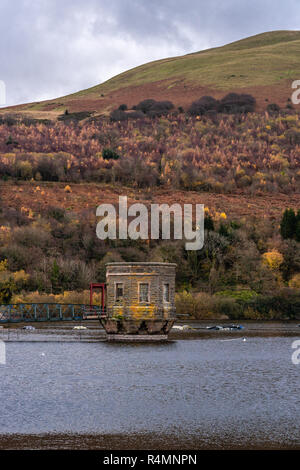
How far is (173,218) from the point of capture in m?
102

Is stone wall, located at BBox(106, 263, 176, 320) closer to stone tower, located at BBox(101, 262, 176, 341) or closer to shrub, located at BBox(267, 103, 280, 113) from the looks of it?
stone tower, located at BBox(101, 262, 176, 341)

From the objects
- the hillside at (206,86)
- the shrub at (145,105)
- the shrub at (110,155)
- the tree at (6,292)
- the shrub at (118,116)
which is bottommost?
the tree at (6,292)

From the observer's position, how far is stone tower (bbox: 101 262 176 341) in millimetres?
52312

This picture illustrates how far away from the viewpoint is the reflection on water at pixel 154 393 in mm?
24062

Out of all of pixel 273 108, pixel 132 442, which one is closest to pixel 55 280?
pixel 132 442

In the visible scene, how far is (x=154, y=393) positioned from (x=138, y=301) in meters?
21.5

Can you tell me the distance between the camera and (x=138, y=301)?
172 ft

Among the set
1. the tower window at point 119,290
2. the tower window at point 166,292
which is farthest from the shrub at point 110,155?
the tower window at point 119,290

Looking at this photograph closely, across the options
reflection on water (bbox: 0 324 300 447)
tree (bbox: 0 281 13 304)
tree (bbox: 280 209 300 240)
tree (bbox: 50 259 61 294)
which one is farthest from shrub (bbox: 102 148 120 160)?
reflection on water (bbox: 0 324 300 447)

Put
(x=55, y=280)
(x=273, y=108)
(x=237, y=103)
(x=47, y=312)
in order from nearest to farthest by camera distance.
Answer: (x=47, y=312), (x=55, y=280), (x=273, y=108), (x=237, y=103)

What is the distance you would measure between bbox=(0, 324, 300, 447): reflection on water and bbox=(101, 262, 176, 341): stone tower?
12.4 ft

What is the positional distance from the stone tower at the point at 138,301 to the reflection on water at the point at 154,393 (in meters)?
3.79

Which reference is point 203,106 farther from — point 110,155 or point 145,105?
point 110,155

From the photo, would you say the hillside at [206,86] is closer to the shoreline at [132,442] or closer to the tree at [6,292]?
the tree at [6,292]
